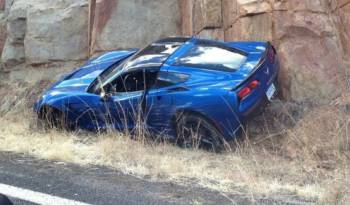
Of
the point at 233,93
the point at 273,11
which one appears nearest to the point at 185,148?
the point at 233,93

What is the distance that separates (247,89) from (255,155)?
83cm

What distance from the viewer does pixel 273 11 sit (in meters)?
9.21

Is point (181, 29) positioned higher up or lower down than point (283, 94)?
higher up

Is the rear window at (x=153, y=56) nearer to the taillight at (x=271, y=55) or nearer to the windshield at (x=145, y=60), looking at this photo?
the windshield at (x=145, y=60)

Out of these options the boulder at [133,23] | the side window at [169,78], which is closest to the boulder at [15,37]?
the boulder at [133,23]

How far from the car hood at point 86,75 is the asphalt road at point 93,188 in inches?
86.7

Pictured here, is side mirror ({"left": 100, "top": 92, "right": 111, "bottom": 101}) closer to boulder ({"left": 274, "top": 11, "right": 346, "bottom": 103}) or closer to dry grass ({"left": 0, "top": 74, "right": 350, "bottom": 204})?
dry grass ({"left": 0, "top": 74, "right": 350, "bottom": 204})

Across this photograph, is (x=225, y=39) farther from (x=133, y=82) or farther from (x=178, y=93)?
(x=178, y=93)

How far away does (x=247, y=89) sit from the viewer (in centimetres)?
709

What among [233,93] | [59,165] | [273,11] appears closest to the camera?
[59,165]

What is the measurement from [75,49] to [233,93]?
6304mm

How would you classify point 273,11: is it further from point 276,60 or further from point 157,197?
point 157,197

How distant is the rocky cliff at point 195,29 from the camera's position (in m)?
8.64

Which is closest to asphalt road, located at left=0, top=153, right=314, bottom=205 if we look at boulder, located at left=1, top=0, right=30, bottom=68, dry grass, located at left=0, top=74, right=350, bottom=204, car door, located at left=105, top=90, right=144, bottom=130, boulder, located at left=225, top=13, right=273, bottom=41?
dry grass, located at left=0, top=74, right=350, bottom=204
